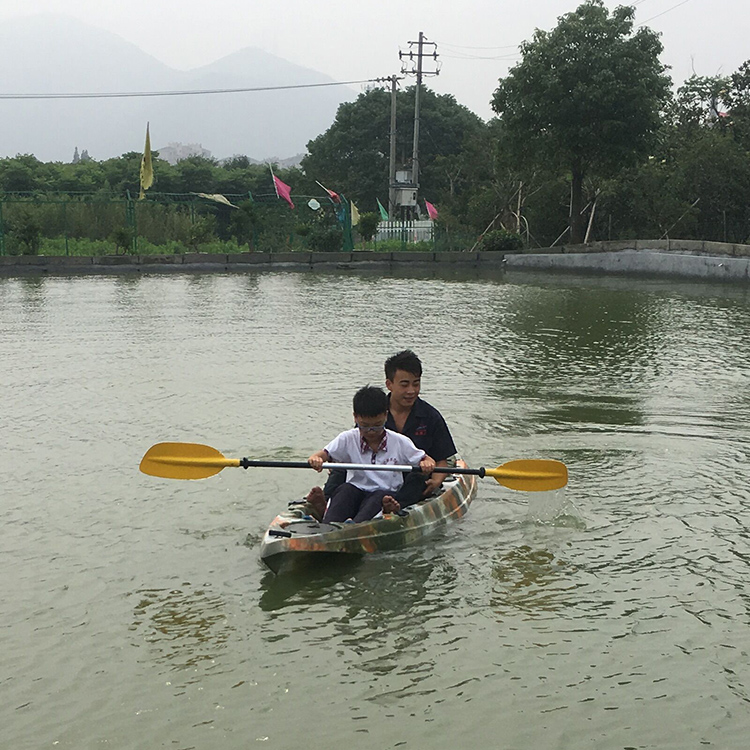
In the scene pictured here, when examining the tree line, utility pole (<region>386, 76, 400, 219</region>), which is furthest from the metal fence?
utility pole (<region>386, 76, 400, 219</region>)

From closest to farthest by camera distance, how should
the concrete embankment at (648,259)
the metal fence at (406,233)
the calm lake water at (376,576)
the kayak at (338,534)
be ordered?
1. the calm lake water at (376,576)
2. the kayak at (338,534)
3. the concrete embankment at (648,259)
4. the metal fence at (406,233)

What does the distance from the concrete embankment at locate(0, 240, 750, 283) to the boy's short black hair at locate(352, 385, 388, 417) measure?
20.2 metres

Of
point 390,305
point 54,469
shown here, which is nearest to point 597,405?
point 54,469

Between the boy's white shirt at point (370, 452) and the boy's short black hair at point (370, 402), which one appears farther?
the boy's white shirt at point (370, 452)

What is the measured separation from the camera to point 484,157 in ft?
151

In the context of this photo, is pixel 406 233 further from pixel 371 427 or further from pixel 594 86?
pixel 371 427

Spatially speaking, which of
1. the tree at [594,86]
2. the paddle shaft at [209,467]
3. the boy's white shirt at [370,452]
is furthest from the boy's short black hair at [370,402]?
the tree at [594,86]

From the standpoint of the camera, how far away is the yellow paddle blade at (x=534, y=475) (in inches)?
273

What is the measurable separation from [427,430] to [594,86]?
25.7m

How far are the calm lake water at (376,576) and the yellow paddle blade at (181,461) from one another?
1.36 feet

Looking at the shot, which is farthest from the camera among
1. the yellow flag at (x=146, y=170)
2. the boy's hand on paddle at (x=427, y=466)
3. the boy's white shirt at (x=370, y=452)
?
the yellow flag at (x=146, y=170)

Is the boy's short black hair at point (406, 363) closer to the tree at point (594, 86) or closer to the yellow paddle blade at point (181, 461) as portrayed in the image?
the yellow paddle blade at point (181, 461)

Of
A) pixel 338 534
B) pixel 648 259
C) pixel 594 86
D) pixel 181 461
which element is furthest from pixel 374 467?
pixel 594 86

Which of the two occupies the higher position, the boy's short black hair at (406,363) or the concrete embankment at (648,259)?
the concrete embankment at (648,259)
